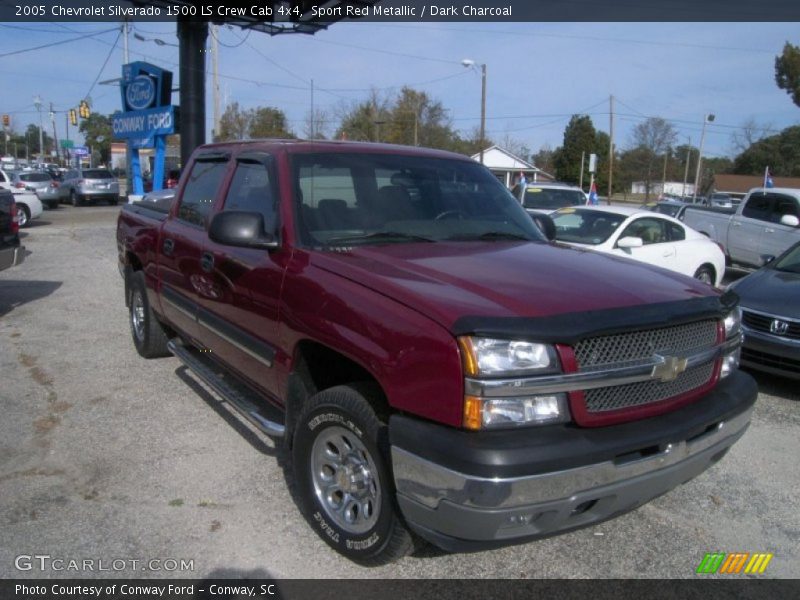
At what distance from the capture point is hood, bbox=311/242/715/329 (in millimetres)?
2643

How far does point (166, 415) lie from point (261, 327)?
5.82 feet

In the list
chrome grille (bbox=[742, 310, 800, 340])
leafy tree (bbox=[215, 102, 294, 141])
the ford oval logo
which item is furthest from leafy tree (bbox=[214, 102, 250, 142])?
chrome grille (bbox=[742, 310, 800, 340])

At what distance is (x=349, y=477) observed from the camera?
3.07 meters

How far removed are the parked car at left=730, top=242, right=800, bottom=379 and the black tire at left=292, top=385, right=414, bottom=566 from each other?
4.25 m

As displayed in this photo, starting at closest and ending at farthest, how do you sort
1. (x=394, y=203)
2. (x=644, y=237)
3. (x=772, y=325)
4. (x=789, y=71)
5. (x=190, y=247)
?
1. (x=394, y=203)
2. (x=190, y=247)
3. (x=772, y=325)
4. (x=644, y=237)
5. (x=789, y=71)

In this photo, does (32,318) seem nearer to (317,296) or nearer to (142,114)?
(317,296)

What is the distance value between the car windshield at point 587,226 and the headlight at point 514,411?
6.70 m

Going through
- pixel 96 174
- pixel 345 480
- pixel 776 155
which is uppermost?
pixel 776 155

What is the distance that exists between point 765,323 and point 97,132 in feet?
335

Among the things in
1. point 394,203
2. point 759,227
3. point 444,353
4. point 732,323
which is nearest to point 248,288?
point 394,203

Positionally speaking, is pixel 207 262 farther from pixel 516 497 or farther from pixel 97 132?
pixel 97 132

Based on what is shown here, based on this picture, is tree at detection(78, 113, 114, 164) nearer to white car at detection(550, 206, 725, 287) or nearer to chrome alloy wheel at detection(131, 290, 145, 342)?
white car at detection(550, 206, 725, 287)

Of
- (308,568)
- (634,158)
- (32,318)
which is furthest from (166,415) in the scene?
(634,158)

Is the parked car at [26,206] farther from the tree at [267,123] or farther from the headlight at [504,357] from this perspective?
the tree at [267,123]
